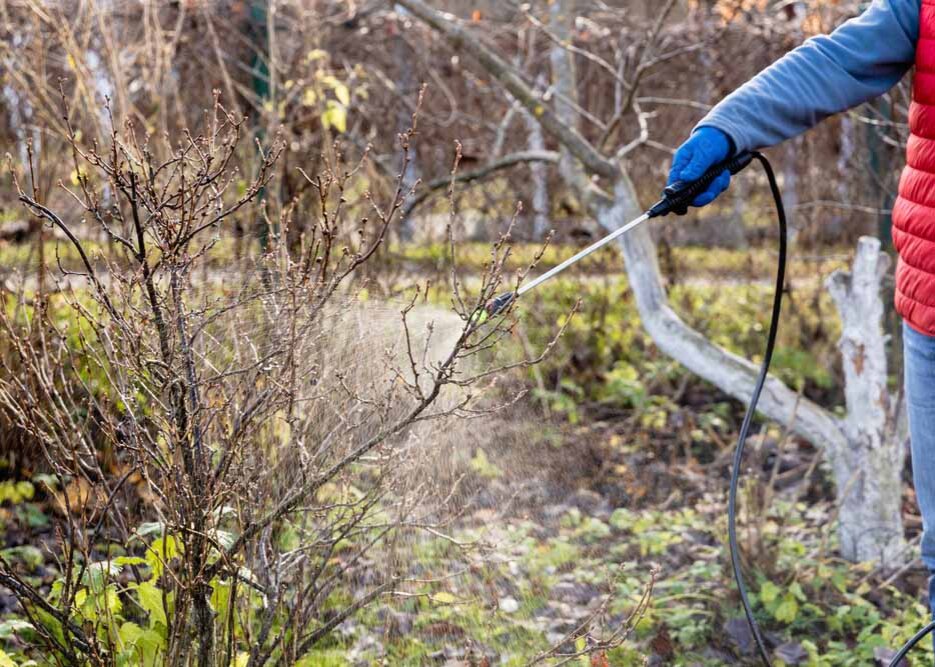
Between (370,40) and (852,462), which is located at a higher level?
(370,40)

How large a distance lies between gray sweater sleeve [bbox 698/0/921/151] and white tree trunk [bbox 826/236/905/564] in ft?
4.75

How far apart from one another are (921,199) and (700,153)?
1.61 ft

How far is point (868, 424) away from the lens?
12.8 feet

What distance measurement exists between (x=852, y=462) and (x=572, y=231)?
2.73 m

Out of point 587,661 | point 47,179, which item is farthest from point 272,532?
point 47,179

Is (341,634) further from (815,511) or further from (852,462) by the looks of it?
(815,511)

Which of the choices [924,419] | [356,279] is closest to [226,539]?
[924,419]

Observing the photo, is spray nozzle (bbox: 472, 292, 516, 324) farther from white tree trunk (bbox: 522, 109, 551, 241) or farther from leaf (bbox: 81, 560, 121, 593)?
white tree trunk (bbox: 522, 109, 551, 241)

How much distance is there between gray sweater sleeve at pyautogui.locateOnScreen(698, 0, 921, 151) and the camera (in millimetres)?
2496

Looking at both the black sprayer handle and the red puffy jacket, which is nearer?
the red puffy jacket

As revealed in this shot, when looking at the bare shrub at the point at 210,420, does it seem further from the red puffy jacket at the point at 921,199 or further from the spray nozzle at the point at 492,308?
the red puffy jacket at the point at 921,199

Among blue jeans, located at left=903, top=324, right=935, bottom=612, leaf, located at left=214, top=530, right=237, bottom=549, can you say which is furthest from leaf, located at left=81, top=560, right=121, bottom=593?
blue jeans, located at left=903, top=324, right=935, bottom=612

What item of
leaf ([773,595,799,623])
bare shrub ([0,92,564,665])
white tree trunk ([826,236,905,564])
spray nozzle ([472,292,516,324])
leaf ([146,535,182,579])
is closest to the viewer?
bare shrub ([0,92,564,665])

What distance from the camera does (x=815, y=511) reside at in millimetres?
4543
